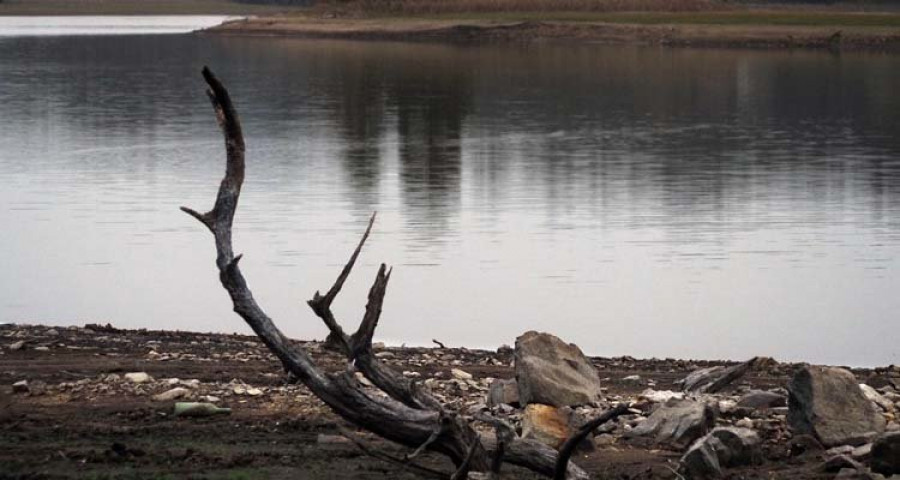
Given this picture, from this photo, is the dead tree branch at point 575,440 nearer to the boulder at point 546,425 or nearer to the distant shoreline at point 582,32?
the boulder at point 546,425

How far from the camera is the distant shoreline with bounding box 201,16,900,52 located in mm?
71312

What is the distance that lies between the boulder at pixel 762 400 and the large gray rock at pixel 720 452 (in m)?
1.21

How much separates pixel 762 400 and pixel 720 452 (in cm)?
157

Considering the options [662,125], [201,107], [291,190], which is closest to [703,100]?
[662,125]

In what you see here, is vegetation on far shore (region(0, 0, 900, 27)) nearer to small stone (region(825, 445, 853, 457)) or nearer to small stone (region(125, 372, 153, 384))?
small stone (region(125, 372, 153, 384))

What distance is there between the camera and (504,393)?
9141mm

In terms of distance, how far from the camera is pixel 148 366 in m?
10.4

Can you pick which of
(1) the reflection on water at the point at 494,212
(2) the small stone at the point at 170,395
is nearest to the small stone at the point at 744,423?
(2) the small stone at the point at 170,395

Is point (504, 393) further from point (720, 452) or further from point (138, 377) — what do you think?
point (138, 377)

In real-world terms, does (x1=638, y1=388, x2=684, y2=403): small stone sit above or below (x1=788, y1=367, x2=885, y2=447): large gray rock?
below

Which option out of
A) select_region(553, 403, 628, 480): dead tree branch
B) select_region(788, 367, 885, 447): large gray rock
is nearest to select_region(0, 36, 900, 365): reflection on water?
select_region(788, 367, 885, 447): large gray rock

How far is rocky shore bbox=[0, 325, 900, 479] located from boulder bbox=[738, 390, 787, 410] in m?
0.01

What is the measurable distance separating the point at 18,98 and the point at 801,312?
97.5 feet

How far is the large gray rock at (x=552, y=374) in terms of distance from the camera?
9000 mm
